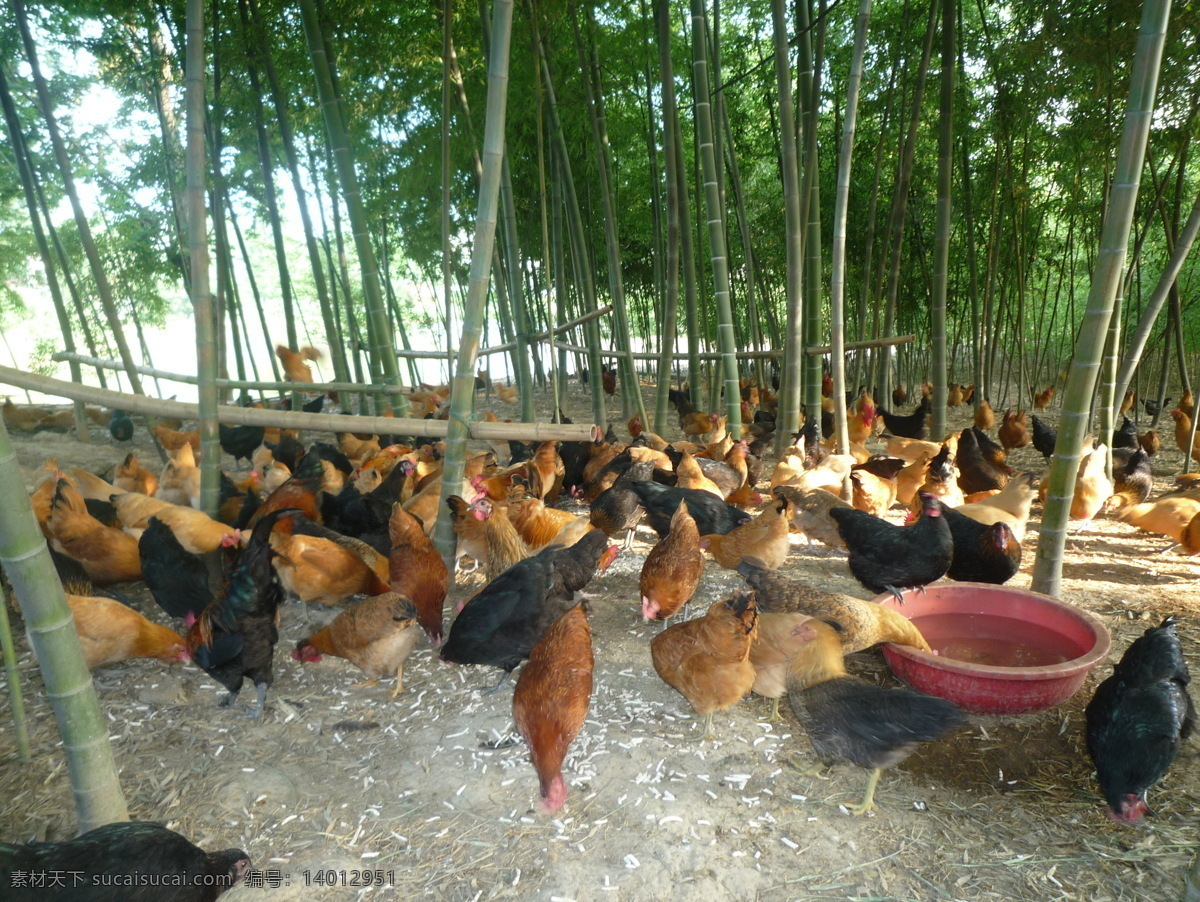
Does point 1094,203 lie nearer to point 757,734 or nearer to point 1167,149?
point 1167,149

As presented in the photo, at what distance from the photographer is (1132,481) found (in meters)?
4.82

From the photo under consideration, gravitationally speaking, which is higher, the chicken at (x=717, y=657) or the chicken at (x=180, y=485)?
the chicken at (x=180, y=485)

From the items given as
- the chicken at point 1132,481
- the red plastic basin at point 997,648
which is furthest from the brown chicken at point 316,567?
the chicken at point 1132,481

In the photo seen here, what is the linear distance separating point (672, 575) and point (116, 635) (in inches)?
98.8

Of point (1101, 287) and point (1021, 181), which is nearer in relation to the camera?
point (1101, 287)

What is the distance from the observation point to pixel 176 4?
5680 millimetres

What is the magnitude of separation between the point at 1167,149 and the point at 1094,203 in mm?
2632

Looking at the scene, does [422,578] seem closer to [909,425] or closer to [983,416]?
[909,425]

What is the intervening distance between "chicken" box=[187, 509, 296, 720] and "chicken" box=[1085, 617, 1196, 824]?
3119mm

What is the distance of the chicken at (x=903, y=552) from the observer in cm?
314

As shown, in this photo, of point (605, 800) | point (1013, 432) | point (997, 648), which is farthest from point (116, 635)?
point (1013, 432)

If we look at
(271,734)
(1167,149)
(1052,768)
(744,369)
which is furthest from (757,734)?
(744,369)

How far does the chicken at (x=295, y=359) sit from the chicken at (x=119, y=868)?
5478mm

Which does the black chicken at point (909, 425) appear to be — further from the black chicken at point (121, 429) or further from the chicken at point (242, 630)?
the black chicken at point (121, 429)
